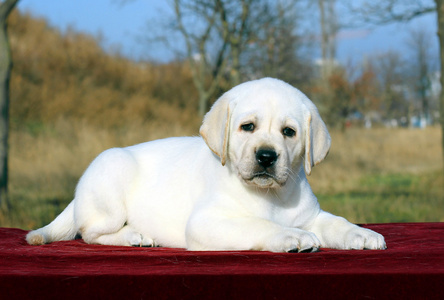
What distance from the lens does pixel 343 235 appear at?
3.21 meters

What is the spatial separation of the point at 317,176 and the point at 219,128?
11.0m

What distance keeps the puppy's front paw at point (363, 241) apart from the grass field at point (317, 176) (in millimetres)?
4832

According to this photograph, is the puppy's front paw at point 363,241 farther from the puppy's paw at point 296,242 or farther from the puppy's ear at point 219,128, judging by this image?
the puppy's ear at point 219,128

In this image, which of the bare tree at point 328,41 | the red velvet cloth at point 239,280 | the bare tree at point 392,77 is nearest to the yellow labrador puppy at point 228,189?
the red velvet cloth at point 239,280

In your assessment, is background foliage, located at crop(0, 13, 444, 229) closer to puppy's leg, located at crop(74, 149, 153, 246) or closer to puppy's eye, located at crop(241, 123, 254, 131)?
puppy's leg, located at crop(74, 149, 153, 246)

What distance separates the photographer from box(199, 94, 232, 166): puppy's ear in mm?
3270

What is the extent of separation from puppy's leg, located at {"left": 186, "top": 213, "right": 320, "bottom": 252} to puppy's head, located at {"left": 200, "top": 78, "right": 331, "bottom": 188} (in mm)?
261

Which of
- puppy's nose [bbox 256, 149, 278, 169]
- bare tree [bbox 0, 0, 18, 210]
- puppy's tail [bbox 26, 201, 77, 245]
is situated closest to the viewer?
puppy's nose [bbox 256, 149, 278, 169]

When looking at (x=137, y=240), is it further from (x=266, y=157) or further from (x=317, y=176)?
(x=317, y=176)

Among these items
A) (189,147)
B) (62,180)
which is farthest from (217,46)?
(189,147)

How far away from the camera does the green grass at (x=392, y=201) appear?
862 cm

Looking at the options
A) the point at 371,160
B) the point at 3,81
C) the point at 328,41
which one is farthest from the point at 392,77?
the point at 3,81

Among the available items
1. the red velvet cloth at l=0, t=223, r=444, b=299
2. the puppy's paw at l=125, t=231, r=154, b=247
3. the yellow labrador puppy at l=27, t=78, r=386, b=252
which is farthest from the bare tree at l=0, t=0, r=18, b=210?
the red velvet cloth at l=0, t=223, r=444, b=299

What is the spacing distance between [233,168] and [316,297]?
3.96ft
